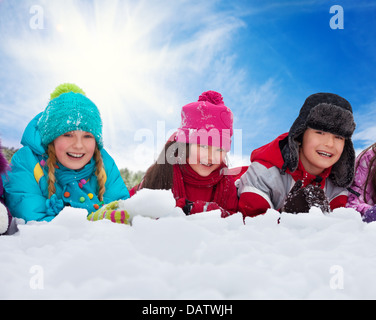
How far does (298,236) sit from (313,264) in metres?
0.41

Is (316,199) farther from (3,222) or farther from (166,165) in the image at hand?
(3,222)

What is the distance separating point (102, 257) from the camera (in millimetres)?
1373

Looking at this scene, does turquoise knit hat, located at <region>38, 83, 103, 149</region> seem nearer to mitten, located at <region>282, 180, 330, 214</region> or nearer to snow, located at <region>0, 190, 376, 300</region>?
snow, located at <region>0, 190, 376, 300</region>

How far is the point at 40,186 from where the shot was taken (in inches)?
107

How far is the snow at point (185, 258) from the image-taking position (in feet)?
3.87

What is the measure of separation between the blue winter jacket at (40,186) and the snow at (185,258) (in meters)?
0.69

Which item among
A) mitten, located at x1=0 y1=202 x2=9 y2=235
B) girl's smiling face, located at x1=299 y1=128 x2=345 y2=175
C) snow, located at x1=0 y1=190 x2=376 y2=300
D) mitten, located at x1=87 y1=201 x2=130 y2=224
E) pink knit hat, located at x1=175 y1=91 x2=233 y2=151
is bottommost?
snow, located at x1=0 y1=190 x2=376 y2=300

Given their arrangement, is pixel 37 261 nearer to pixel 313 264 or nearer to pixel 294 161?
pixel 313 264

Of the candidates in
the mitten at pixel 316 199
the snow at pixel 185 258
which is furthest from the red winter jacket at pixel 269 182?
the snow at pixel 185 258

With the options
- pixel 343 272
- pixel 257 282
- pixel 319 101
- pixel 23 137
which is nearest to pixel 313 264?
pixel 343 272

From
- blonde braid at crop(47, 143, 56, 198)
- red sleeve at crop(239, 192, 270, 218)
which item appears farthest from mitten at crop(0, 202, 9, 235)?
red sleeve at crop(239, 192, 270, 218)

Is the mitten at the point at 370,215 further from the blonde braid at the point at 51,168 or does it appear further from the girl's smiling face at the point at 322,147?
the blonde braid at the point at 51,168

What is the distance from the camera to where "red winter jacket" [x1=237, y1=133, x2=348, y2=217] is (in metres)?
2.90

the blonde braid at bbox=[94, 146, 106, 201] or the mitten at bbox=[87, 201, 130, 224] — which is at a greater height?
the blonde braid at bbox=[94, 146, 106, 201]
